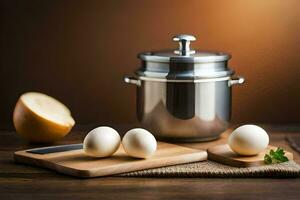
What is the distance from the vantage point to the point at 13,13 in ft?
6.27

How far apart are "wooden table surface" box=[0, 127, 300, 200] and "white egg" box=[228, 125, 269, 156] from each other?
0.11 m

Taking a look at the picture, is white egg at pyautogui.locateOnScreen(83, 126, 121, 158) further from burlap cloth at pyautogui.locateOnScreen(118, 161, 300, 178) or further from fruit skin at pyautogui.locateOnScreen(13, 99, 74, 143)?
fruit skin at pyautogui.locateOnScreen(13, 99, 74, 143)

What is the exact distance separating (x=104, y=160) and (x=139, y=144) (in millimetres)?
77

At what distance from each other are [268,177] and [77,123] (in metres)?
0.75

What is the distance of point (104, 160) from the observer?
55.8 inches

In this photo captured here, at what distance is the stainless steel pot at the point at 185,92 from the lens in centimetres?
162

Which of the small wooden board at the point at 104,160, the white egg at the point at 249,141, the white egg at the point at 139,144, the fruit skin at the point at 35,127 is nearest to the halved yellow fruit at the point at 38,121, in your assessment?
the fruit skin at the point at 35,127

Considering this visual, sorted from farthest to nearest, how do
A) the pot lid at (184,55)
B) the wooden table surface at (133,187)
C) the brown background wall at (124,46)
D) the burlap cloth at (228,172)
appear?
the brown background wall at (124,46), the pot lid at (184,55), the burlap cloth at (228,172), the wooden table surface at (133,187)

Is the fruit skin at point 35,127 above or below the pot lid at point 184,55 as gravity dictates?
below

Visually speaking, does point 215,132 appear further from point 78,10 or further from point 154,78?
point 78,10

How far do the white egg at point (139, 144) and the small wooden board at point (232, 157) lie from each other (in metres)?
0.14

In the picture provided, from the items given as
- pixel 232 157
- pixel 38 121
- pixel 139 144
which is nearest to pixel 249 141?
pixel 232 157

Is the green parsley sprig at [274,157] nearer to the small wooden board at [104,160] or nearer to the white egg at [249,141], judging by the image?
the white egg at [249,141]

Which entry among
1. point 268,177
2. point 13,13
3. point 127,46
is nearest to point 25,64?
point 13,13
